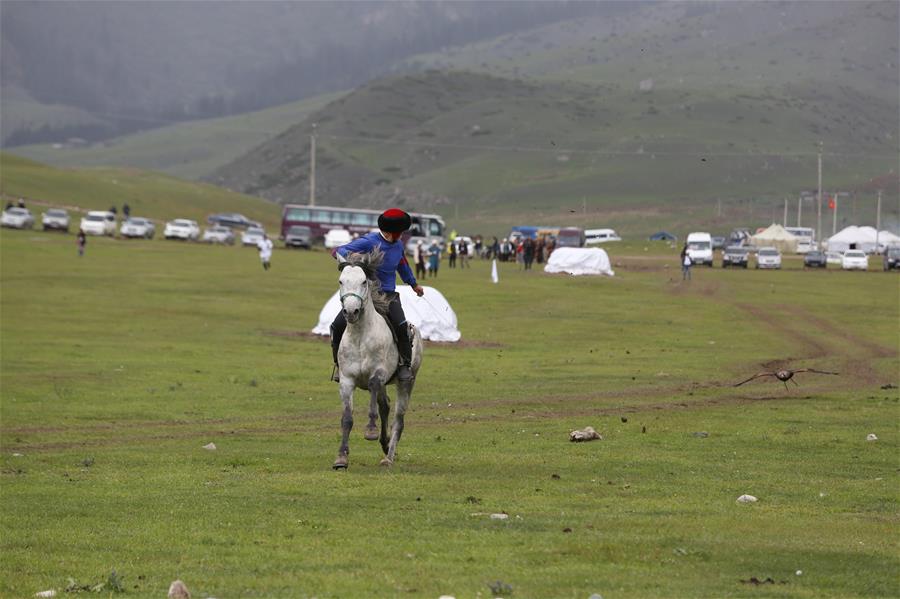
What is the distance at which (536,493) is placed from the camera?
1777cm

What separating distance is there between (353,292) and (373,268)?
2.63 ft

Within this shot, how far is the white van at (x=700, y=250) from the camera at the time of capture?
11706 cm

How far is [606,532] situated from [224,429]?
13.6 meters

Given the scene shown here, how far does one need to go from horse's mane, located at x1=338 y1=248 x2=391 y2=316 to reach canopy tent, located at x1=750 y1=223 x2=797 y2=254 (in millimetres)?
Result: 136740

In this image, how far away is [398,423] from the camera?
20453mm

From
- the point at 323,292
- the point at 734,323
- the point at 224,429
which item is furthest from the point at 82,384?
the point at 323,292

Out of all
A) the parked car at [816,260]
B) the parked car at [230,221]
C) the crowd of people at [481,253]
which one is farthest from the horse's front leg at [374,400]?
the parked car at [230,221]

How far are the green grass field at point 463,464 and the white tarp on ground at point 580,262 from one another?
3162 centimetres

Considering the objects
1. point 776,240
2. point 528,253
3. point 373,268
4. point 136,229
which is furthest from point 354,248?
point 776,240

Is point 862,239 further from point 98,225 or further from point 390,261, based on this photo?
point 390,261

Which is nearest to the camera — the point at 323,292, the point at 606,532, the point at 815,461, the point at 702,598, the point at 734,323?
the point at 702,598

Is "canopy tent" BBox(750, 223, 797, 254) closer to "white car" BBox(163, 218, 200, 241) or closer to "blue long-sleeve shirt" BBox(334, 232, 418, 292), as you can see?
"white car" BBox(163, 218, 200, 241)

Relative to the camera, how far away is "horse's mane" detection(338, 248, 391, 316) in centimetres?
1938

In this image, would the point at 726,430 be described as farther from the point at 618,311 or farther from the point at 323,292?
the point at 323,292
